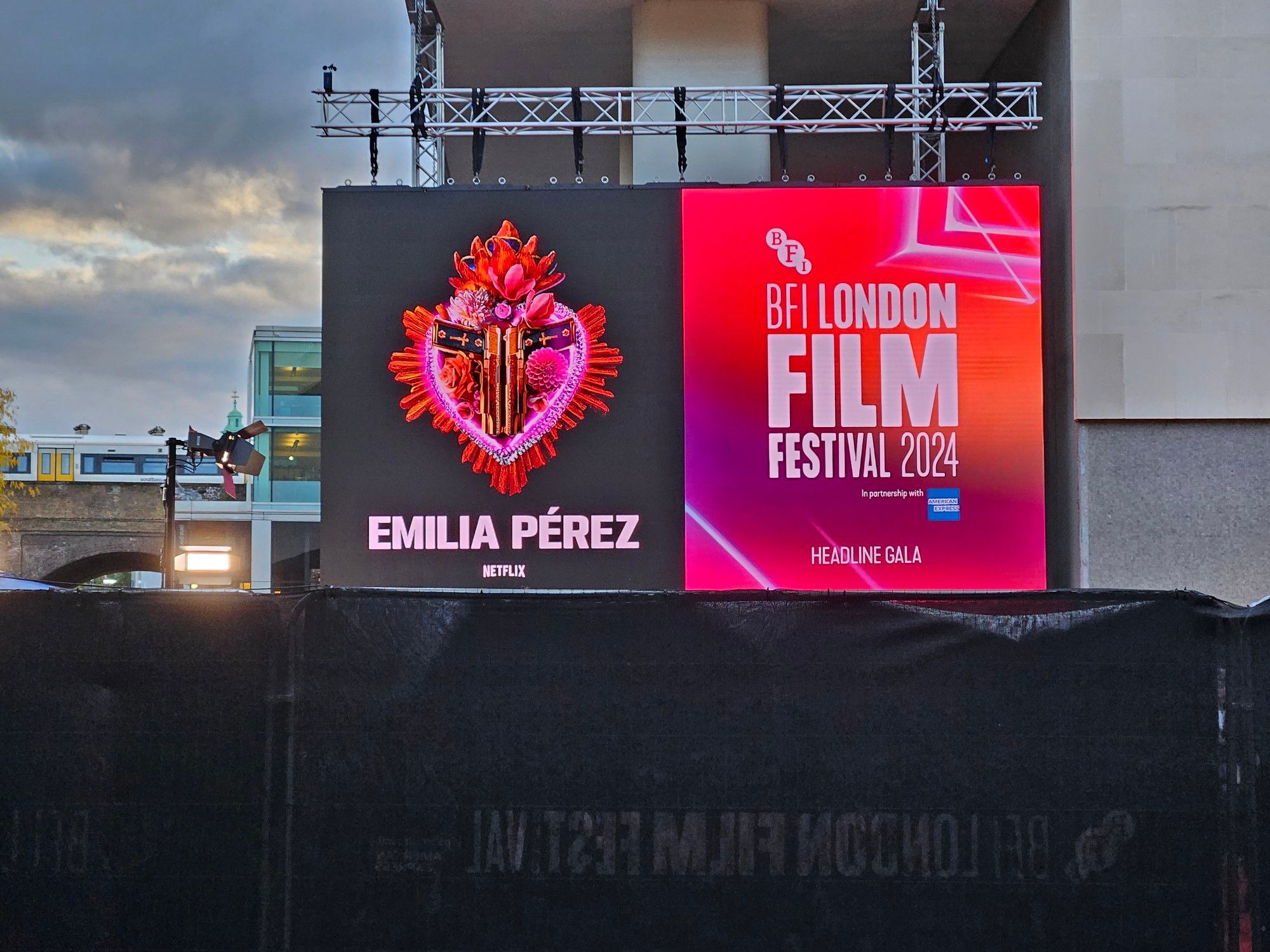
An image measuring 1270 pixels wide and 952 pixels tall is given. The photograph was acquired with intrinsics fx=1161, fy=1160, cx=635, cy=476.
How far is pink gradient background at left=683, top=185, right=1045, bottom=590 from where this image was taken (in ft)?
49.6

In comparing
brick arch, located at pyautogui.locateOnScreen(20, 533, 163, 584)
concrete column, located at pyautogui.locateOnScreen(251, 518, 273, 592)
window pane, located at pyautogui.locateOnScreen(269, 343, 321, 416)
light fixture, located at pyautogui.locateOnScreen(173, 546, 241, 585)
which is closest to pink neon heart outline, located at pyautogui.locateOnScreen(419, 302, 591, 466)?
light fixture, located at pyautogui.locateOnScreen(173, 546, 241, 585)

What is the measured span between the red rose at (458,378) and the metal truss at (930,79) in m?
6.68

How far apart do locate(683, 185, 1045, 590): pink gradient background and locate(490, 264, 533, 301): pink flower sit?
83.9 inches

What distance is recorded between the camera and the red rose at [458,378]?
1559cm

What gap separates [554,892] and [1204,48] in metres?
14.9

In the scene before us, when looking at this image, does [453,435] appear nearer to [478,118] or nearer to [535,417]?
[535,417]

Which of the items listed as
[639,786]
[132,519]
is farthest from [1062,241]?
[132,519]

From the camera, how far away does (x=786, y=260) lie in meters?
15.5

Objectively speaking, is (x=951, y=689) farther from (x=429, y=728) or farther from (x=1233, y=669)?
(x=429, y=728)

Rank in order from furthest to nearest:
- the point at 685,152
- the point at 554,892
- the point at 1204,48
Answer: the point at 685,152
the point at 1204,48
the point at 554,892

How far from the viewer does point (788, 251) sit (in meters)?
15.5

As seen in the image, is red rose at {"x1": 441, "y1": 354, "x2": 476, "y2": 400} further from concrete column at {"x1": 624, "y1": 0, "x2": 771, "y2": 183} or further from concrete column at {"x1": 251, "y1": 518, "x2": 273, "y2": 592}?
concrete column at {"x1": 251, "y1": 518, "x2": 273, "y2": 592}

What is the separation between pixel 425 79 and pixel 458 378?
537 centimetres

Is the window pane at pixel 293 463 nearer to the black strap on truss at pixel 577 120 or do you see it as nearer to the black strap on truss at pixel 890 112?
the black strap on truss at pixel 577 120
